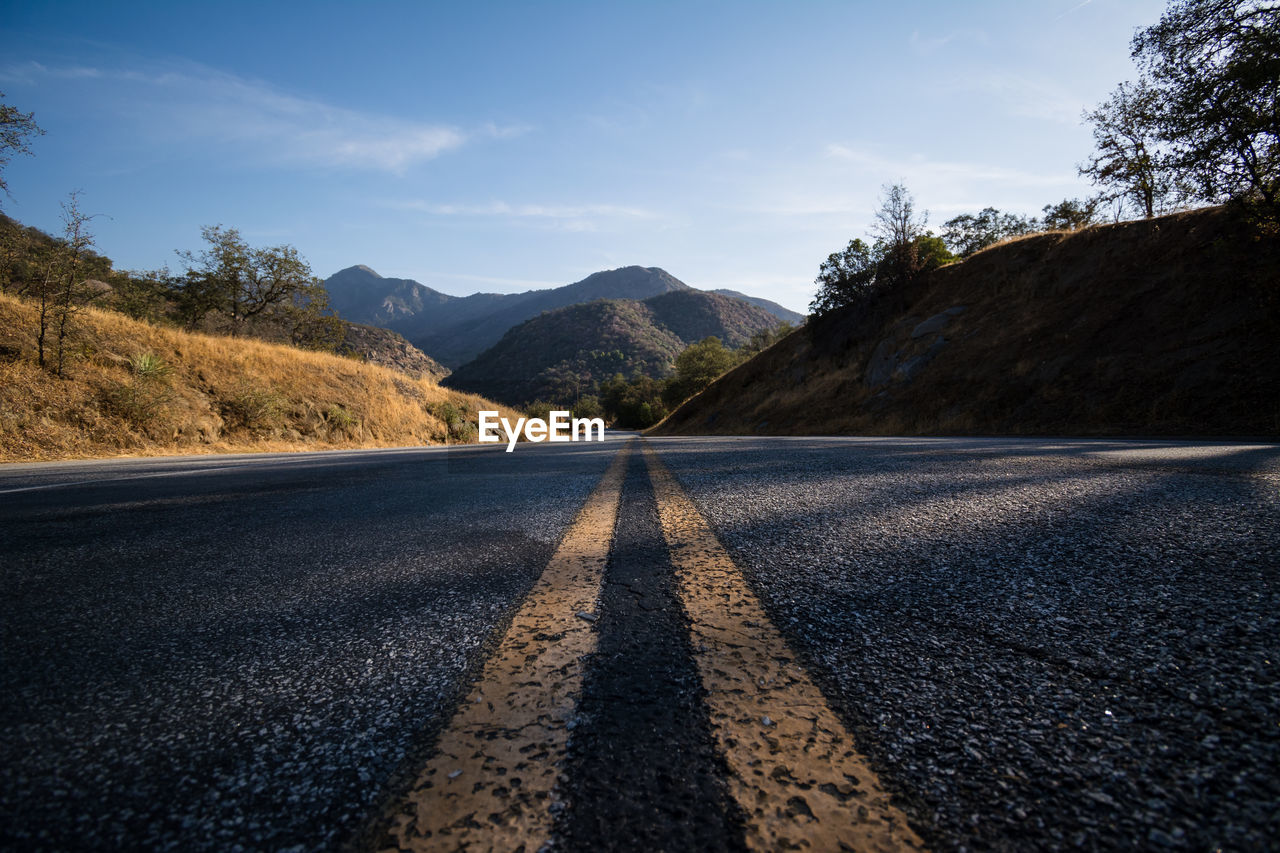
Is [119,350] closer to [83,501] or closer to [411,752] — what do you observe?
[83,501]

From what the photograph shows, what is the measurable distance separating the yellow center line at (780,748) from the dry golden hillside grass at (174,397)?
1185 centimetres

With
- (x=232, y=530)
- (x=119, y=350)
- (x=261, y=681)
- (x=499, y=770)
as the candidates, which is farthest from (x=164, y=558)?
(x=119, y=350)

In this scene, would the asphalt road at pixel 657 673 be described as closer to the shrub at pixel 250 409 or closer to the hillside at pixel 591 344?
the shrub at pixel 250 409

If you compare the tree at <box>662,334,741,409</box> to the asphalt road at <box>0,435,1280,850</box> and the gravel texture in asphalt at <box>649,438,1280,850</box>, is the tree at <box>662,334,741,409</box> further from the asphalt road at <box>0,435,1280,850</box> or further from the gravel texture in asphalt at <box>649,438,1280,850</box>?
the asphalt road at <box>0,435,1280,850</box>

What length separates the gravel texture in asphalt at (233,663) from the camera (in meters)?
0.71

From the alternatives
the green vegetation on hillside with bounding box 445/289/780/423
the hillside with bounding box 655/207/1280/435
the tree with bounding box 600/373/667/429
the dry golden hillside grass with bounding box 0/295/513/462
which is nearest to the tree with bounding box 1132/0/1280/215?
the hillside with bounding box 655/207/1280/435

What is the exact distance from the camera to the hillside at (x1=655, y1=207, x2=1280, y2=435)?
1087 cm

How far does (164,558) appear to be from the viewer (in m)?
2.08

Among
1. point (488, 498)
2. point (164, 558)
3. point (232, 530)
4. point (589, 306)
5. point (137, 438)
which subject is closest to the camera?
point (164, 558)

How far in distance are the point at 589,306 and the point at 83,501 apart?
398 feet

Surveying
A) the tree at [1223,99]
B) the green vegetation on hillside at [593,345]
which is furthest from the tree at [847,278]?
the green vegetation on hillside at [593,345]

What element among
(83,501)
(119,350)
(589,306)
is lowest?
(83,501)

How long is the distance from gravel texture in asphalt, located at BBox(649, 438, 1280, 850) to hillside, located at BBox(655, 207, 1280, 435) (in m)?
11.2

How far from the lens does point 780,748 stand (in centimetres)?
81
